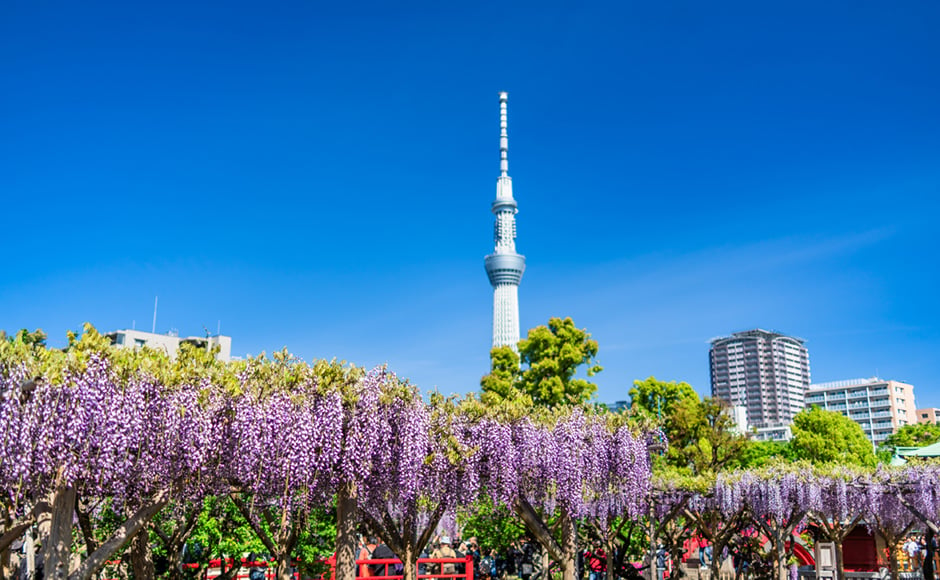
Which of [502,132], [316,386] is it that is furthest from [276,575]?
[502,132]

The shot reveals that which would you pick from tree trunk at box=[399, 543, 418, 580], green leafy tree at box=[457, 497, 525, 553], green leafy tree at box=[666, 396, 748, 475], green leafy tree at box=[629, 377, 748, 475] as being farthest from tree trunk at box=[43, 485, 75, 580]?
green leafy tree at box=[666, 396, 748, 475]

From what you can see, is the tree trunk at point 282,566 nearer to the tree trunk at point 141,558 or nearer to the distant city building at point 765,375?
the tree trunk at point 141,558

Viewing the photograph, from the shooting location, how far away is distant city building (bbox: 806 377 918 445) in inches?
5625

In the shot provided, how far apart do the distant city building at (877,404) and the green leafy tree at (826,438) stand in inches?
4039

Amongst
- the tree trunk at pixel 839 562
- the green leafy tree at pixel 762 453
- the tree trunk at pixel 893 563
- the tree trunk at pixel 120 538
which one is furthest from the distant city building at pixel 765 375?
the tree trunk at pixel 120 538

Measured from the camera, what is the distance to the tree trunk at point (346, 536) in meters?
12.0

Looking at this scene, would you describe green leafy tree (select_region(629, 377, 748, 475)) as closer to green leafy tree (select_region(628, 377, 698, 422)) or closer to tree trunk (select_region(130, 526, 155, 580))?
green leafy tree (select_region(628, 377, 698, 422))

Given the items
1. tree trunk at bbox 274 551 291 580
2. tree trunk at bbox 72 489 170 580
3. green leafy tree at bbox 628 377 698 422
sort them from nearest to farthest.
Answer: tree trunk at bbox 72 489 170 580, tree trunk at bbox 274 551 291 580, green leafy tree at bbox 628 377 698 422

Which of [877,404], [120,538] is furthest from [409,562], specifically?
[877,404]

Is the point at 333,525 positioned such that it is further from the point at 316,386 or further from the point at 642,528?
the point at 642,528

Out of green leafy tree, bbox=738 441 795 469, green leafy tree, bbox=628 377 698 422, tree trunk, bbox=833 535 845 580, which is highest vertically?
green leafy tree, bbox=628 377 698 422

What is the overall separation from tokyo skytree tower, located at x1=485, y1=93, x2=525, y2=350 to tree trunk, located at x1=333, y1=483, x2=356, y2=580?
112 meters

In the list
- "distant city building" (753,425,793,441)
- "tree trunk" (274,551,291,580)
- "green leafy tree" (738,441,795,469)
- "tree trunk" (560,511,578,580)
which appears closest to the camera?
"tree trunk" (274,551,291,580)

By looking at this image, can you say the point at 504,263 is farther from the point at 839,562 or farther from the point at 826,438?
the point at 839,562
